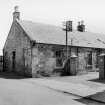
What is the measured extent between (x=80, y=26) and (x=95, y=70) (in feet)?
33.2

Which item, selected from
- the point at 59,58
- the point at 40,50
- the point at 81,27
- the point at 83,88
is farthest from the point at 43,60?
the point at 81,27

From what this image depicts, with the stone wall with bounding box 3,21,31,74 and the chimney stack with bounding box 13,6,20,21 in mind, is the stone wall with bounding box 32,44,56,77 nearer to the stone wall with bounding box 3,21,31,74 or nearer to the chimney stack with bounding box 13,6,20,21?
the stone wall with bounding box 3,21,31,74

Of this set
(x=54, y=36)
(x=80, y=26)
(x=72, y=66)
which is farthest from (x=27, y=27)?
(x=80, y=26)

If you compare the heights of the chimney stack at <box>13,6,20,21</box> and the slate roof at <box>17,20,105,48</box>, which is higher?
the chimney stack at <box>13,6,20,21</box>

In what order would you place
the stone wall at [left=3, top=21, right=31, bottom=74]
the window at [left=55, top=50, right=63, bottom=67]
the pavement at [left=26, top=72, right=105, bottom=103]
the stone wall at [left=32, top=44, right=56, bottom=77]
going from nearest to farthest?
the pavement at [left=26, top=72, right=105, bottom=103], the stone wall at [left=32, top=44, right=56, bottom=77], the stone wall at [left=3, top=21, right=31, bottom=74], the window at [left=55, top=50, right=63, bottom=67]

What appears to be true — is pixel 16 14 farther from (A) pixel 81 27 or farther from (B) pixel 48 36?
(A) pixel 81 27

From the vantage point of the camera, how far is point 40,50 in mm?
18688

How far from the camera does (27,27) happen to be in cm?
2106

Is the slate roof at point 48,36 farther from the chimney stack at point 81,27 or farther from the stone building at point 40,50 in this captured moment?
the chimney stack at point 81,27

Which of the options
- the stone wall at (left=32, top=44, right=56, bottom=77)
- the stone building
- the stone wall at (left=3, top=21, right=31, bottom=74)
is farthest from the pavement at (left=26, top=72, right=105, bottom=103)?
the stone wall at (left=3, top=21, right=31, bottom=74)

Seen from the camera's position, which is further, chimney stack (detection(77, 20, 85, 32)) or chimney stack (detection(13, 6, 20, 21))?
chimney stack (detection(77, 20, 85, 32))

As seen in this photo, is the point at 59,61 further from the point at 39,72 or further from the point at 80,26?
the point at 80,26

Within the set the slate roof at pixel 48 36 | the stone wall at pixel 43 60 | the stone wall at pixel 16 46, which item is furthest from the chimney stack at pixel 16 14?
the stone wall at pixel 43 60

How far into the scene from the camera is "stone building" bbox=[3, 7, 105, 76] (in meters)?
18.6
